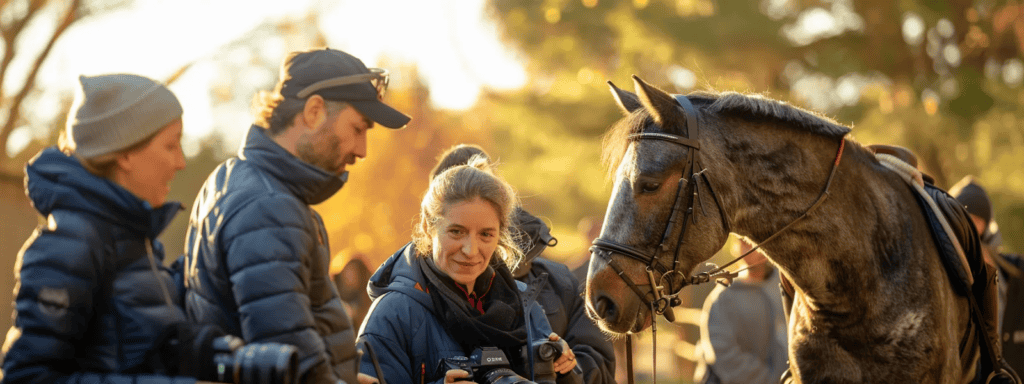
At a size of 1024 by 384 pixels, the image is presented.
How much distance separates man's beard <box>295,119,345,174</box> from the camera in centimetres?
237

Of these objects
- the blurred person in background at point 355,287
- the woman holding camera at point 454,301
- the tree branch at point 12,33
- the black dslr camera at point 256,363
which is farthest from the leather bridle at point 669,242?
the tree branch at point 12,33

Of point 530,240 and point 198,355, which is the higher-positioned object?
point 530,240

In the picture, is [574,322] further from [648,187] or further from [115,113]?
[115,113]

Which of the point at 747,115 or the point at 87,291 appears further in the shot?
the point at 747,115

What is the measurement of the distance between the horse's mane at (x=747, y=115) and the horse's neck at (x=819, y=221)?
0.08m

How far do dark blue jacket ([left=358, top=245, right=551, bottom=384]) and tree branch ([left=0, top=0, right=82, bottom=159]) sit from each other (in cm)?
887

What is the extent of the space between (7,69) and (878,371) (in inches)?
402

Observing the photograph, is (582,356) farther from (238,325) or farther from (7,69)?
(7,69)

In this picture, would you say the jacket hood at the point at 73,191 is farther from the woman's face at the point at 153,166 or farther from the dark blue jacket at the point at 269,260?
the dark blue jacket at the point at 269,260

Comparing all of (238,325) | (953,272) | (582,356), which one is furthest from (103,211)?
(953,272)

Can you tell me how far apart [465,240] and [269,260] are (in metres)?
1.01

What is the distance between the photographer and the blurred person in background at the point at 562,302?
151 inches

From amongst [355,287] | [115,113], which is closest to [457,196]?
[115,113]

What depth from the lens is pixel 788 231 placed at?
3.46 metres
